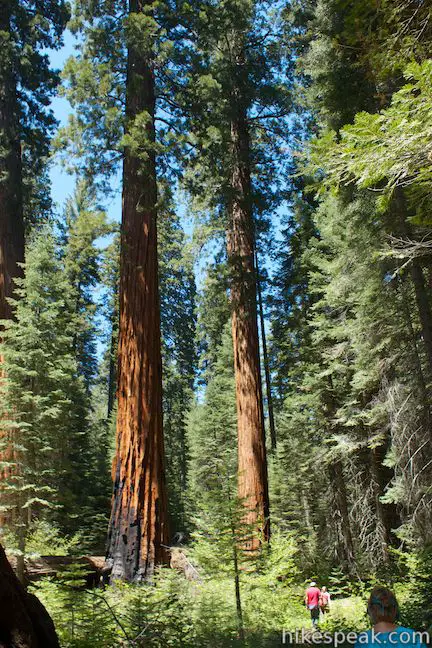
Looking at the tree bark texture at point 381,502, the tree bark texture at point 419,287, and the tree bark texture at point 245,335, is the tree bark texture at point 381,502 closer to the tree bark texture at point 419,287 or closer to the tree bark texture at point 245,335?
the tree bark texture at point 245,335

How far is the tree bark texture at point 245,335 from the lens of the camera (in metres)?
8.65

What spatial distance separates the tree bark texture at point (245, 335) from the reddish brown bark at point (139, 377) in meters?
1.85

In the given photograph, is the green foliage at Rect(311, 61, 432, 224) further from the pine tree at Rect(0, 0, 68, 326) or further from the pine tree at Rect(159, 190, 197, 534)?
the pine tree at Rect(159, 190, 197, 534)

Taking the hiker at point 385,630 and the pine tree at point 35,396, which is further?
the pine tree at point 35,396

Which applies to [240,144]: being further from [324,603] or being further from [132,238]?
[324,603]

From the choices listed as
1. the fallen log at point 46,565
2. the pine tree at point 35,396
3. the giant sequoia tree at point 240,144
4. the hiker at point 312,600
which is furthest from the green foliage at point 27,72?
the hiker at point 312,600

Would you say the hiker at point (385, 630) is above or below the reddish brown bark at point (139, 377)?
below

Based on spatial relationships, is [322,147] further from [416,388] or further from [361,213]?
[416,388]

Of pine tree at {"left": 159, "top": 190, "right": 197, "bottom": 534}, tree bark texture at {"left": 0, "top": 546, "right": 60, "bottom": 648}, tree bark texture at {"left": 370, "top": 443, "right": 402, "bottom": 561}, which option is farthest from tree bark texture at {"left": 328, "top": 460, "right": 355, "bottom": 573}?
tree bark texture at {"left": 0, "top": 546, "right": 60, "bottom": 648}

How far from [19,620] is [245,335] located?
299 inches

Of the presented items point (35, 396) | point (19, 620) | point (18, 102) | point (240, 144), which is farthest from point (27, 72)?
point (19, 620)

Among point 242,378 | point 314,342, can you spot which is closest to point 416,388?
point 242,378

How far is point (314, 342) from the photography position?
14.4 metres

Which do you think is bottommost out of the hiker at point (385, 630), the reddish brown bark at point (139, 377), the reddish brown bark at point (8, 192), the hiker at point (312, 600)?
the hiker at point (312, 600)
